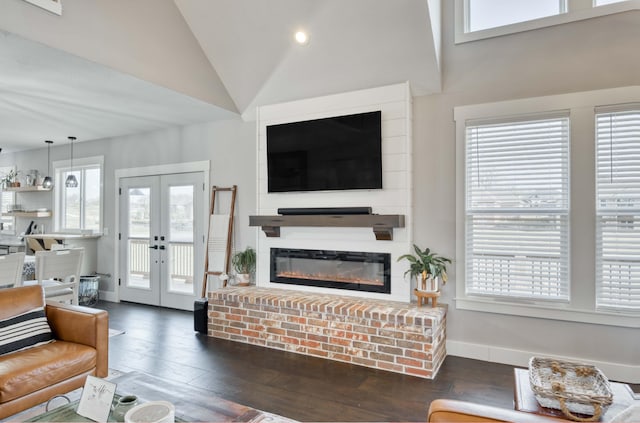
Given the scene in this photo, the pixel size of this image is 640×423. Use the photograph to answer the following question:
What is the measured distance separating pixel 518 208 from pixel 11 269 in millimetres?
5027

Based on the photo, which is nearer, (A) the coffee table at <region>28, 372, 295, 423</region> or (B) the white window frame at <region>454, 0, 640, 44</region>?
(A) the coffee table at <region>28, 372, 295, 423</region>

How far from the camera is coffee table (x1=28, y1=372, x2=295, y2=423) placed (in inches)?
65.6

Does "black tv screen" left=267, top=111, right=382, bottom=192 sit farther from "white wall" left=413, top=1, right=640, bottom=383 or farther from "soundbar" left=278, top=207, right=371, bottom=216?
"white wall" left=413, top=1, right=640, bottom=383

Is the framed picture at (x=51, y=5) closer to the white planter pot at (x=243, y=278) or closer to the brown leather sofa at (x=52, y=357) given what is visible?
the brown leather sofa at (x=52, y=357)

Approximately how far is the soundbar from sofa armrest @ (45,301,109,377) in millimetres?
2121

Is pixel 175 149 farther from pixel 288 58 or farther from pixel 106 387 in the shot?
pixel 106 387

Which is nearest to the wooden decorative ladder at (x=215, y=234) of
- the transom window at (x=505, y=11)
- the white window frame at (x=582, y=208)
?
the transom window at (x=505, y=11)

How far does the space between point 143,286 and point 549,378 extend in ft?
18.3

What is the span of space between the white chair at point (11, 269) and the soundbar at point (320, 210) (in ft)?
8.94

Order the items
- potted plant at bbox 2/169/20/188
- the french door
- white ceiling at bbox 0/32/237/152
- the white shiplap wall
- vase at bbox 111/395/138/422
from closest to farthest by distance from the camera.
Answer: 1. vase at bbox 111/395/138/422
2. white ceiling at bbox 0/32/237/152
3. the white shiplap wall
4. the french door
5. potted plant at bbox 2/169/20/188

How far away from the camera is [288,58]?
4098 millimetres

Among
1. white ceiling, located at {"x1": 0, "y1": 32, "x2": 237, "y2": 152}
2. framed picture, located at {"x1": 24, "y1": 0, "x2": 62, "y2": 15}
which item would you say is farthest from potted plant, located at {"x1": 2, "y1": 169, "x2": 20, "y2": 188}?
framed picture, located at {"x1": 24, "y1": 0, "x2": 62, "y2": 15}

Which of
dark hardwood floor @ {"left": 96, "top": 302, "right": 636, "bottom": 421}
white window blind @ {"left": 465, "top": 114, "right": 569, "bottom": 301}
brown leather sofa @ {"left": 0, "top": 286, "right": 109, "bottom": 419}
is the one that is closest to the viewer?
brown leather sofa @ {"left": 0, "top": 286, "right": 109, "bottom": 419}

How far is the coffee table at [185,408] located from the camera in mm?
1667
